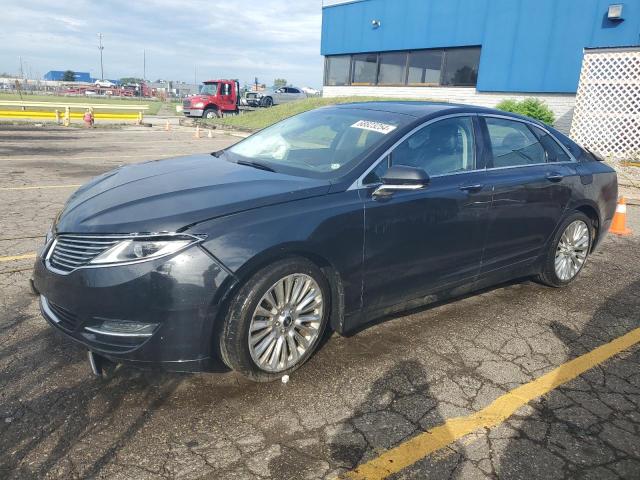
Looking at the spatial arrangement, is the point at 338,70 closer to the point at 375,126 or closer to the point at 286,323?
the point at 375,126

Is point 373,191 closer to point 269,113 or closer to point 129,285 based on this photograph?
point 129,285

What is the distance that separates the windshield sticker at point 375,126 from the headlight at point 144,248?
1.61 metres

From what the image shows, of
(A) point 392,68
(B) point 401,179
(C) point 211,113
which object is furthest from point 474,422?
(C) point 211,113

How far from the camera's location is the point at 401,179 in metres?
3.10

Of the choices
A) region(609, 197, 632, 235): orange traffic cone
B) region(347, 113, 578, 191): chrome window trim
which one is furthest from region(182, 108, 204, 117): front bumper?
region(347, 113, 578, 191): chrome window trim

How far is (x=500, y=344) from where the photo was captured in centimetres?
363

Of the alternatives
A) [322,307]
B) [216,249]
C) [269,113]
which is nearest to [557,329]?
[322,307]

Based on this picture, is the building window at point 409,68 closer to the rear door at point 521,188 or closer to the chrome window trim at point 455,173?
the chrome window trim at point 455,173

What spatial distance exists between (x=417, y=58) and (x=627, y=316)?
66.6ft

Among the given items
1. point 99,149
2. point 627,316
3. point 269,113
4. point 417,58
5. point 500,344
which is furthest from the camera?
point 269,113

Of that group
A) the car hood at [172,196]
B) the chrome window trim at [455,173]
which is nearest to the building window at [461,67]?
the chrome window trim at [455,173]

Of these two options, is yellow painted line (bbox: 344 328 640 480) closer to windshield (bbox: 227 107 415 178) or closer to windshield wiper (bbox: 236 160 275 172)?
windshield (bbox: 227 107 415 178)

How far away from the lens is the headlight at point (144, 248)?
8.36ft

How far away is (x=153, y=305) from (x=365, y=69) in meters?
24.9
